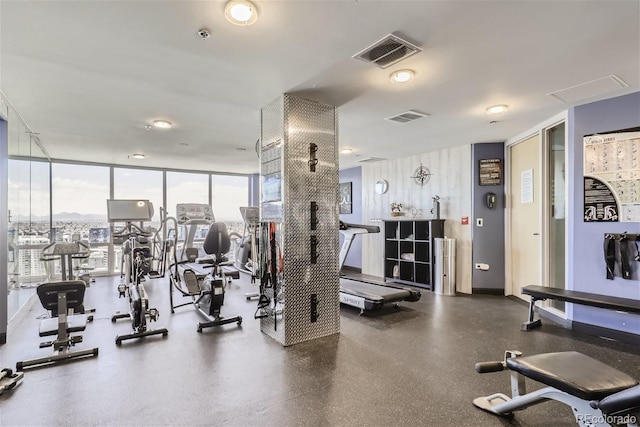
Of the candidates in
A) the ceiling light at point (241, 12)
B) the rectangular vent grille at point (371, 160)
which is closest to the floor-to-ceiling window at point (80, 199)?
the ceiling light at point (241, 12)

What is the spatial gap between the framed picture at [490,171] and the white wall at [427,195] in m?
0.23

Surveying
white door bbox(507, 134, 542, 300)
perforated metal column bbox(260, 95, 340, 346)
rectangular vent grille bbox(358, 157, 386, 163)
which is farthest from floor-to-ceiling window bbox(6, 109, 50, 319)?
white door bbox(507, 134, 542, 300)

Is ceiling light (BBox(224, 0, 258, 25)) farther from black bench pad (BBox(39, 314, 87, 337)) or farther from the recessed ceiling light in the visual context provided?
black bench pad (BBox(39, 314, 87, 337))

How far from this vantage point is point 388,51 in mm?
2523

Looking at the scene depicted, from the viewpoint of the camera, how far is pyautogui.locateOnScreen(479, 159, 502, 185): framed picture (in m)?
5.64

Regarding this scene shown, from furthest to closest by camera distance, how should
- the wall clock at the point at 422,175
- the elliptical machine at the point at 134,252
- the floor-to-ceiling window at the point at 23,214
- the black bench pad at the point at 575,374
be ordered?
the wall clock at the point at 422,175
the elliptical machine at the point at 134,252
the floor-to-ceiling window at the point at 23,214
the black bench pad at the point at 575,374

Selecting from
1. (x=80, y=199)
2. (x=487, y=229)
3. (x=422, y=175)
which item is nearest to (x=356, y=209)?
(x=422, y=175)

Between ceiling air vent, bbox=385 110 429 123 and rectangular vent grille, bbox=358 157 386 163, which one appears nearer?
ceiling air vent, bbox=385 110 429 123

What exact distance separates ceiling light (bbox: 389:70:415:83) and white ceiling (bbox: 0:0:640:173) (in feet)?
0.23

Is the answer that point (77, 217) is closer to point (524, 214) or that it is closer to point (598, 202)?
point (524, 214)

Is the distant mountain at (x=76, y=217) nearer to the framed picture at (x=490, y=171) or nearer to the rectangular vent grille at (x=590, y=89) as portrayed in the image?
the framed picture at (x=490, y=171)

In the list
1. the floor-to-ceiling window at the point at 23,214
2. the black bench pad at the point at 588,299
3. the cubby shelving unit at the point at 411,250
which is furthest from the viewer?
the cubby shelving unit at the point at 411,250

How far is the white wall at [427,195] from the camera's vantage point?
5926mm

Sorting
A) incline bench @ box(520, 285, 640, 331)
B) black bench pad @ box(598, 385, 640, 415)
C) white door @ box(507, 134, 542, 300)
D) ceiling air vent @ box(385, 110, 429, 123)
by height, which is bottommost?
incline bench @ box(520, 285, 640, 331)
